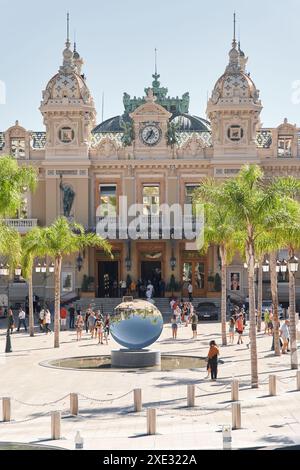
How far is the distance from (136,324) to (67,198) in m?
31.7

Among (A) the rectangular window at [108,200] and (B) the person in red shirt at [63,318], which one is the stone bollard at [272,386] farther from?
(A) the rectangular window at [108,200]

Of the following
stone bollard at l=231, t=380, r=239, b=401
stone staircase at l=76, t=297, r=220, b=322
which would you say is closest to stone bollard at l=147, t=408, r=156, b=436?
stone bollard at l=231, t=380, r=239, b=401

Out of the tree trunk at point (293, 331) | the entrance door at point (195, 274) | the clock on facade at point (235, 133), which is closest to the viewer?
the tree trunk at point (293, 331)

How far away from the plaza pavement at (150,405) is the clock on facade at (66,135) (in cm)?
2892

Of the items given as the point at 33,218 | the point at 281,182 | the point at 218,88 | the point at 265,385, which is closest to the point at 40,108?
the point at 33,218

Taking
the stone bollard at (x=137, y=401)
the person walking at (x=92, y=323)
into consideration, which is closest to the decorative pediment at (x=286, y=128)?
the person walking at (x=92, y=323)

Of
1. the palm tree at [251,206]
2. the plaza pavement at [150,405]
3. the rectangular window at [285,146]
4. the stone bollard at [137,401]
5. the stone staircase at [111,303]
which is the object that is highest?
the rectangular window at [285,146]

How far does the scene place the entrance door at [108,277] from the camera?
220 ft

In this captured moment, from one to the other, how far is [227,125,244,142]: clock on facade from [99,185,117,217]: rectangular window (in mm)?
9373

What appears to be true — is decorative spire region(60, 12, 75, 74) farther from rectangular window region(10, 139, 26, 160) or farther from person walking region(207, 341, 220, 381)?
person walking region(207, 341, 220, 381)

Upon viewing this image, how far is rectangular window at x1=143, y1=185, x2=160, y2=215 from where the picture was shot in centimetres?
6712

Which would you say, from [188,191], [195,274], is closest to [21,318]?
[195,274]

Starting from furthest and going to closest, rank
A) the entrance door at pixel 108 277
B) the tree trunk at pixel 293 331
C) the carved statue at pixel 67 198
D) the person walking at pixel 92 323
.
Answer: the entrance door at pixel 108 277, the carved statue at pixel 67 198, the person walking at pixel 92 323, the tree trunk at pixel 293 331

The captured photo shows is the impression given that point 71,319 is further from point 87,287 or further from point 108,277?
point 108,277
